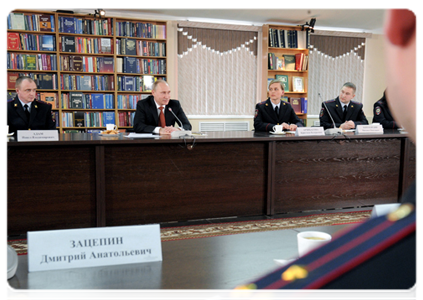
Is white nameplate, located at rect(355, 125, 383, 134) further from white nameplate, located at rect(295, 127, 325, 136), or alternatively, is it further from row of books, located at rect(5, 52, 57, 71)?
row of books, located at rect(5, 52, 57, 71)

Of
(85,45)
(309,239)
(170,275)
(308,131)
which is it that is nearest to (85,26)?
(85,45)

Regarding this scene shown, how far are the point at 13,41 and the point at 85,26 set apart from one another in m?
1.05

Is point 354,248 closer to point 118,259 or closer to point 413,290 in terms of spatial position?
point 413,290

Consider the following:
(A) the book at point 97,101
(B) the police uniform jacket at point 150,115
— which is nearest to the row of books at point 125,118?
(A) the book at point 97,101

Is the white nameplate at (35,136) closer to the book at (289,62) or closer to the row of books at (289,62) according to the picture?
the row of books at (289,62)

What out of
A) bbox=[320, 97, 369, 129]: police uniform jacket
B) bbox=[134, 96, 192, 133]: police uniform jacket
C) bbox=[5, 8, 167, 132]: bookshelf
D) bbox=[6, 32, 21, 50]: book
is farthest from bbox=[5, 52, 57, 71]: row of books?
bbox=[320, 97, 369, 129]: police uniform jacket

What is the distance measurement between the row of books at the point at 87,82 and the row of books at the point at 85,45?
0.39 m

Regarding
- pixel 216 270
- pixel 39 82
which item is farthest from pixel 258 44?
pixel 216 270

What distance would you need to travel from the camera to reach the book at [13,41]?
539cm

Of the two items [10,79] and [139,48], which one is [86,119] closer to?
[10,79]

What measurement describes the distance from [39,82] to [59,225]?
3678 mm

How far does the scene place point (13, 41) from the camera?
5.43 meters

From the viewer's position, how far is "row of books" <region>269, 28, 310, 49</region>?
6453mm

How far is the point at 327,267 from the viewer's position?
0.14 meters
